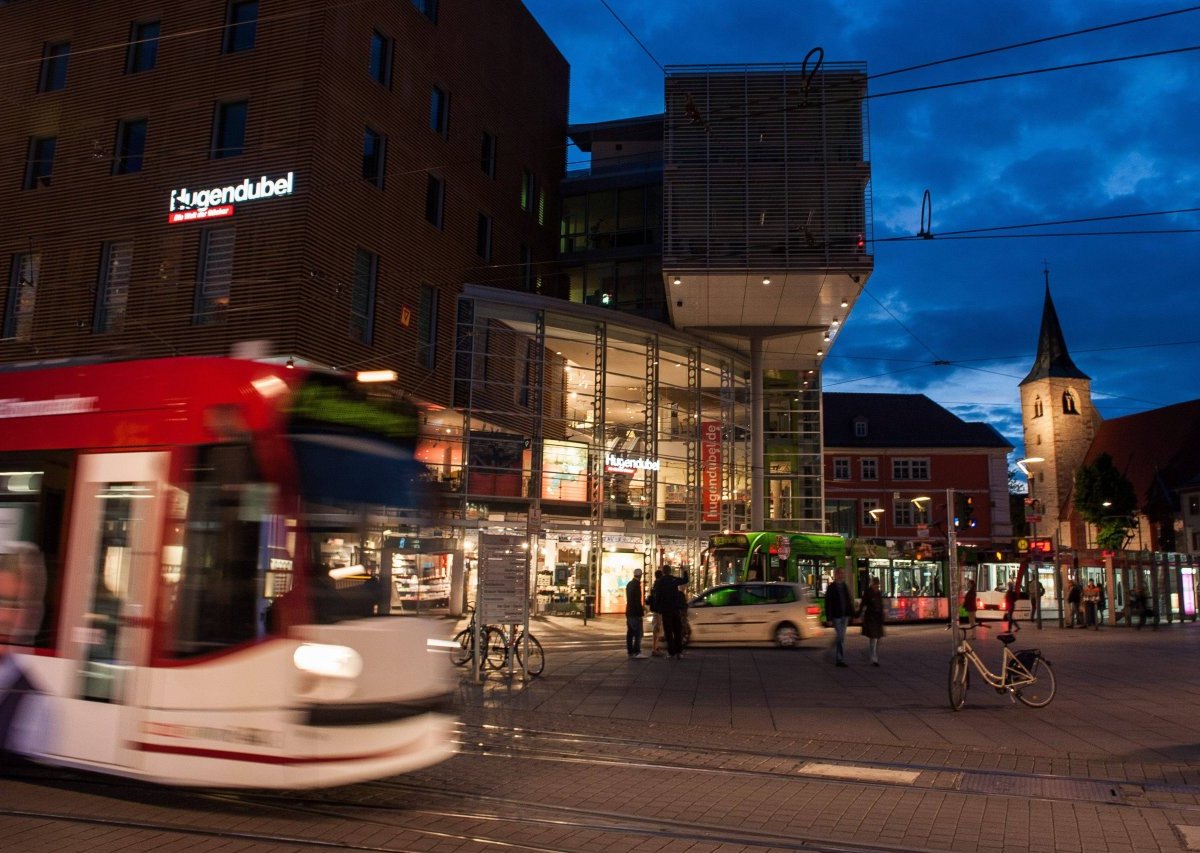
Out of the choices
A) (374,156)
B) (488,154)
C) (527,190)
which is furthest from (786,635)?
(527,190)

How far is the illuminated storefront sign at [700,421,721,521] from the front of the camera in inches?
1437

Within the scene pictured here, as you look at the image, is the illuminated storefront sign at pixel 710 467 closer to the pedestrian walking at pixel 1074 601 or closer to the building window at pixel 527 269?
the building window at pixel 527 269

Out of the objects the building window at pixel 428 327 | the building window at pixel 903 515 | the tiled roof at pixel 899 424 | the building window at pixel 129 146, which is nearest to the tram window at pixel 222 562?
the building window at pixel 428 327

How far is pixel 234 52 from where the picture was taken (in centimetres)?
2662

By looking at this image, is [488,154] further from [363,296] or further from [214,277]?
[214,277]

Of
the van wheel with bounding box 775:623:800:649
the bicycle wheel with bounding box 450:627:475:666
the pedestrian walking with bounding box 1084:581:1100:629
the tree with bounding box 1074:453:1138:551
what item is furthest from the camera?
the tree with bounding box 1074:453:1138:551

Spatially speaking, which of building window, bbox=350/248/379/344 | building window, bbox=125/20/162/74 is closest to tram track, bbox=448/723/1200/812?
building window, bbox=350/248/379/344

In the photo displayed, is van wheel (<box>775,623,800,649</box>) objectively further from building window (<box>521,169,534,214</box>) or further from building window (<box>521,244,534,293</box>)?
building window (<box>521,169,534,214</box>)

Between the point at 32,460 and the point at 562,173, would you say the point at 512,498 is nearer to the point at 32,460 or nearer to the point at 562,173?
the point at 562,173

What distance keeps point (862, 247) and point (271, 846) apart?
1126 inches

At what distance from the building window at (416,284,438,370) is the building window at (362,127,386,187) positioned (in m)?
3.60

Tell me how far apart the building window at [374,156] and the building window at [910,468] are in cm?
5653

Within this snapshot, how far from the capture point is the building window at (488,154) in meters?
34.1

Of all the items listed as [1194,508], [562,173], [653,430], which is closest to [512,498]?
[653,430]
